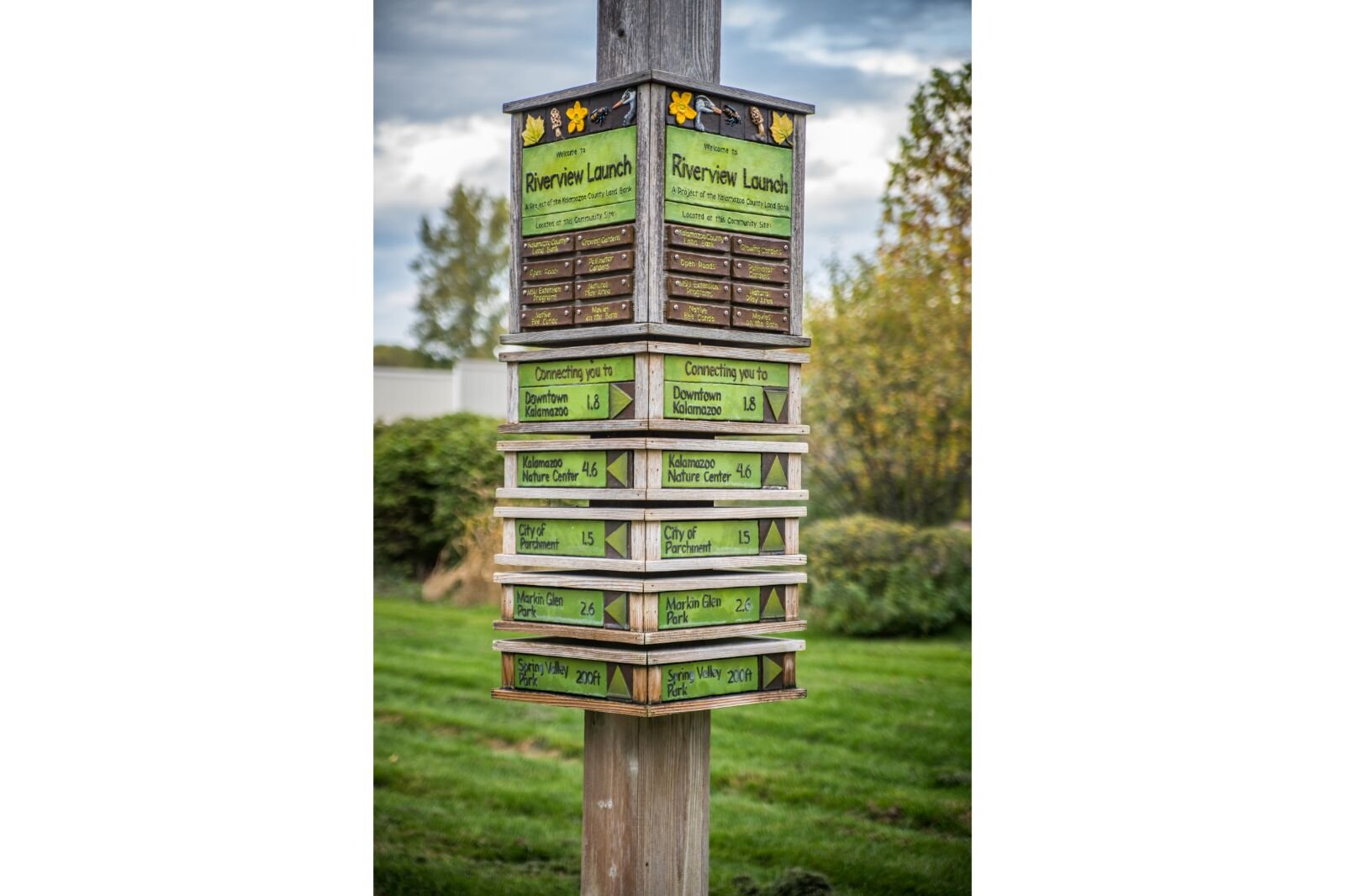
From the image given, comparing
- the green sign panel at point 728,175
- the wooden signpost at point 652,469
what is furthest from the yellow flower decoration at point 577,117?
the wooden signpost at point 652,469

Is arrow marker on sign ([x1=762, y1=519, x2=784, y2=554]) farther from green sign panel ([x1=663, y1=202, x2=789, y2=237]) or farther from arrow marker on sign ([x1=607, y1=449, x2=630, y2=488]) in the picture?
green sign panel ([x1=663, y1=202, x2=789, y2=237])

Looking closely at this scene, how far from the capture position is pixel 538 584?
3068mm

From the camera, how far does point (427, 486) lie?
7277 millimetres

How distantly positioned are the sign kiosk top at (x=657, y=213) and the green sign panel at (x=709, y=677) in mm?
705

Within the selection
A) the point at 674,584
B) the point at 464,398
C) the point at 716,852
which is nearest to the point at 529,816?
the point at 716,852

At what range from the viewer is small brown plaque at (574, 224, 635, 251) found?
2.95m

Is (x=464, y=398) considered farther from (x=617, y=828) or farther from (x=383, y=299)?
(x=617, y=828)

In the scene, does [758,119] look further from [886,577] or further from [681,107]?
[886,577]

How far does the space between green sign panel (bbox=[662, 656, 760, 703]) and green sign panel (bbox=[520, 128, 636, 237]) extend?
3.16 feet

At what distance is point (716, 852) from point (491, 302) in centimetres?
349

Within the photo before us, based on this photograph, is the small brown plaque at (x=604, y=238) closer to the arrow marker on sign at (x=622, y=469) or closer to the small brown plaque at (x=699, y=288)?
the small brown plaque at (x=699, y=288)

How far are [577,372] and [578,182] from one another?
0.41 metres

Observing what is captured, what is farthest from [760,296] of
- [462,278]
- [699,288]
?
[462,278]

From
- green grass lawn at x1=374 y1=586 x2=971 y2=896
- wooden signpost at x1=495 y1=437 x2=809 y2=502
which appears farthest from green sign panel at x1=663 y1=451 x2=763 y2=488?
green grass lawn at x1=374 y1=586 x2=971 y2=896
